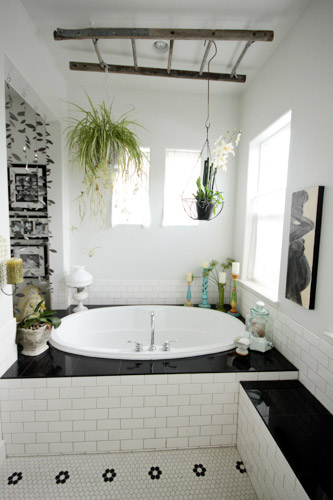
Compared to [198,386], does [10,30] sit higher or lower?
higher

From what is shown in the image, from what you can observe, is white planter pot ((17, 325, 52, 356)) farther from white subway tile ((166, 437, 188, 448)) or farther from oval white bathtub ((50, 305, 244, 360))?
white subway tile ((166, 437, 188, 448))

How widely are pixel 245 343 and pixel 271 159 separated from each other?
1.62 m

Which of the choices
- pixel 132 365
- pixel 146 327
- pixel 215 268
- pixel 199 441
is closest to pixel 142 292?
pixel 146 327

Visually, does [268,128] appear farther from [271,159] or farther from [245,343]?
[245,343]

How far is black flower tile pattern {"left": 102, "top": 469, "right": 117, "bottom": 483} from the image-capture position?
4.42 ft

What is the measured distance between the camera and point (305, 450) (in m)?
1.07

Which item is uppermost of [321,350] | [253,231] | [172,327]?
[253,231]

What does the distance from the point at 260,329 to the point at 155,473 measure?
45.7 inches

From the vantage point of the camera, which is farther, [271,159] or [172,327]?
[172,327]

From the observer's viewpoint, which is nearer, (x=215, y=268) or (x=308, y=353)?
(x=308, y=353)

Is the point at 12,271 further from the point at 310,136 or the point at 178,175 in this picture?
the point at 310,136

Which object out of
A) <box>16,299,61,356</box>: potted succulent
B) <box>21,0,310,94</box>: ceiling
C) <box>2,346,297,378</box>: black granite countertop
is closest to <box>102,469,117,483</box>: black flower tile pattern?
<box>2,346,297,378</box>: black granite countertop

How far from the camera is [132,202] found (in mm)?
2525

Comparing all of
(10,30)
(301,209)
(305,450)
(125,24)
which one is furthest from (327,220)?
(10,30)
